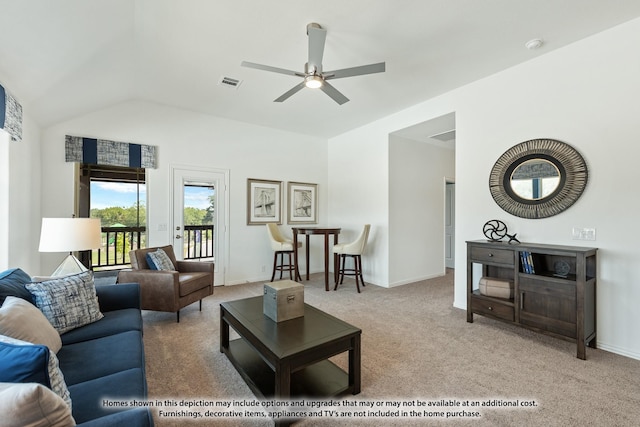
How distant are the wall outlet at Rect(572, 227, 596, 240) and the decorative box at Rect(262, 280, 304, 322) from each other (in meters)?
2.75

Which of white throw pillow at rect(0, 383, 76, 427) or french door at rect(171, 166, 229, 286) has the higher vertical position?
french door at rect(171, 166, 229, 286)

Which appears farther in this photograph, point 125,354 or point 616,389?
point 616,389

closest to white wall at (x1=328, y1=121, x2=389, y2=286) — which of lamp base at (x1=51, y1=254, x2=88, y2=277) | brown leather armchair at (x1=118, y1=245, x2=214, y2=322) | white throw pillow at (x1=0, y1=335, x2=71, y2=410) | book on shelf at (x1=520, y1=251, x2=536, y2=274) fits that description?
book on shelf at (x1=520, y1=251, x2=536, y2=274)

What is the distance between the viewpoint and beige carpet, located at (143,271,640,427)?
177cm

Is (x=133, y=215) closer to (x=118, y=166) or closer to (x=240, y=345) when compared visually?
(x=118, y=166)

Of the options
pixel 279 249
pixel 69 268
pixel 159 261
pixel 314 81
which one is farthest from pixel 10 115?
pixel 279 249

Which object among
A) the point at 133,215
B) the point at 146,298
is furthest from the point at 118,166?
the point at 146,298

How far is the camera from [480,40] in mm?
2781

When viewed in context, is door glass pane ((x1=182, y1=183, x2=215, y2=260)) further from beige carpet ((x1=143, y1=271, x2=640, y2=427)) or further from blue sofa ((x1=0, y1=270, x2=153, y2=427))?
blue sofa ((x1=0, y1=270, x2=153, y2=427))

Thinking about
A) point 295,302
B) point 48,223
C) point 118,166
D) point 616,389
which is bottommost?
point 616,389

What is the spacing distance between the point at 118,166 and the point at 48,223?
2.03m

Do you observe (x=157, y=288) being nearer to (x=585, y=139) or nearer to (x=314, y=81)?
(x=314, y=81)

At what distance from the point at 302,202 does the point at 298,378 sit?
4.08m

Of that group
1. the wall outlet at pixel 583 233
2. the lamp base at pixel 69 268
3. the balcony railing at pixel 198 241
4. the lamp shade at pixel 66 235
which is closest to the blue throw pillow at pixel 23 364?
the lamp shade at pixel 66 235
